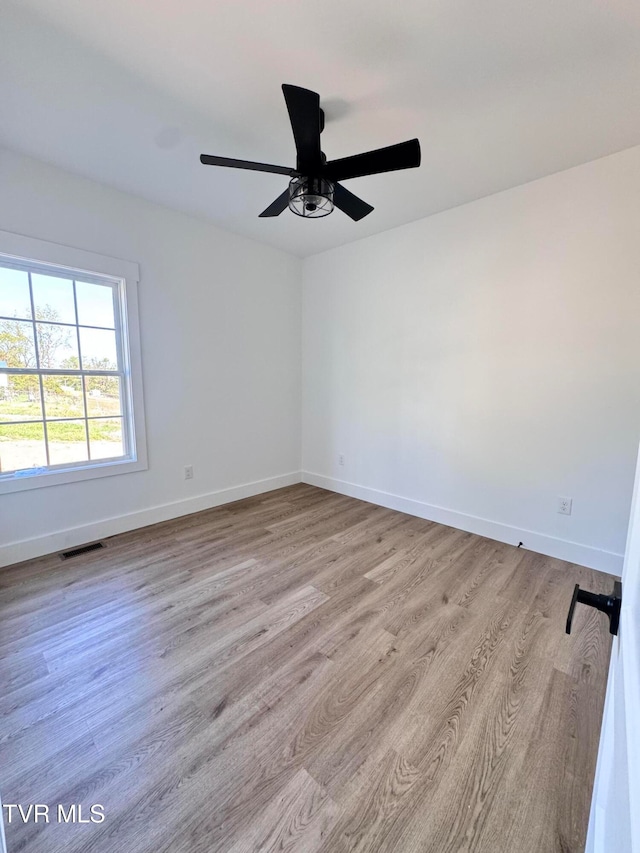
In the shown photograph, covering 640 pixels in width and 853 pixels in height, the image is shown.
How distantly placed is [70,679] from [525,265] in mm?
3546

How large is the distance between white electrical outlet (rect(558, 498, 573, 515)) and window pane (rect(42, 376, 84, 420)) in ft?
11.8

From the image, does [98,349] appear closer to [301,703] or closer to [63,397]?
[63,397]

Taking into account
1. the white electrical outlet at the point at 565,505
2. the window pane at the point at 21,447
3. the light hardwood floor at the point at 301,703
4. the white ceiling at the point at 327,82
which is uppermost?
the white ceiling at the point at 327,82

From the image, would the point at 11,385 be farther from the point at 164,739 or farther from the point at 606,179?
the point at 606,179

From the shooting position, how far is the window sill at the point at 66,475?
238 cm

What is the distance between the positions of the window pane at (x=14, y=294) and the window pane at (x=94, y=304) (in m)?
0.31

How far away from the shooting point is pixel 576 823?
1.03 meters

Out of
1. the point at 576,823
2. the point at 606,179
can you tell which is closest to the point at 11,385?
the point at 576,823

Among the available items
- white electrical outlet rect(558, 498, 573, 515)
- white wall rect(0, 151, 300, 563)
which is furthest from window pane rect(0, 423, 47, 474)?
white electrical outlet rect(558, 498, 573, 515)

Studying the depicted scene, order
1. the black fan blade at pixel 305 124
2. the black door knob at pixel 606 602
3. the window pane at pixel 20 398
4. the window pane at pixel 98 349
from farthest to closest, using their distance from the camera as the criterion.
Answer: the window pane at pixel 98 349 < the window pane at pixel 20 398 < the black fan blade at pixel 305 124 < the black door knob at pixel 606 602

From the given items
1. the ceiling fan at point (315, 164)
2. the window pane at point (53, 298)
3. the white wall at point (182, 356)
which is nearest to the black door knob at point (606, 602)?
the ceiling fan at point (315, 164)

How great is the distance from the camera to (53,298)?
8.26ft

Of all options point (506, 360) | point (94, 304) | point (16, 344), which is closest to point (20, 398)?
point (16, 344)

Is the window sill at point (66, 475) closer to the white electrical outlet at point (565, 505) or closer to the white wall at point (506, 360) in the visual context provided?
the white wall at point (506, 360)
